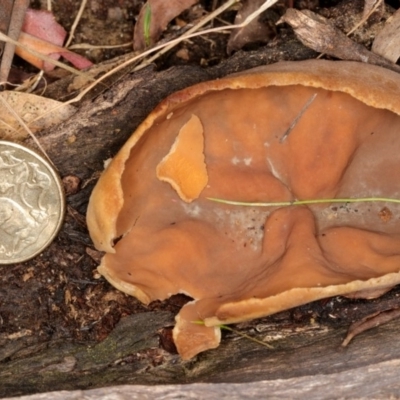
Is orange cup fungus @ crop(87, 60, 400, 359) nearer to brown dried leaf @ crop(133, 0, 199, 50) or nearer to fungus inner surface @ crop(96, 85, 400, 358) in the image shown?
fungus inner surface @ crop(96, 85, 400, 358)

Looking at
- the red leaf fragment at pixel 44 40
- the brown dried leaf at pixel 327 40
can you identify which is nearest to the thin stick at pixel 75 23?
the red leaf fragment at pixel 44 40

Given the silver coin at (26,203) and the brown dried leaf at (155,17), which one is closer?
the silver coin at (26,203)

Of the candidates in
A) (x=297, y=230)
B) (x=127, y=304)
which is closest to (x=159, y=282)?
(x=127, y=304)

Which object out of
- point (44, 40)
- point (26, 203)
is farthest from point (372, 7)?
point (26, 203)

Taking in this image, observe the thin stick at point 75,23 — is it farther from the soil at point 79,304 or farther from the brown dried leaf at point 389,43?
the brown dried leaf at point 389,43

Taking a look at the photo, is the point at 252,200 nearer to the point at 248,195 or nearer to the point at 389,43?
the point at 248,195

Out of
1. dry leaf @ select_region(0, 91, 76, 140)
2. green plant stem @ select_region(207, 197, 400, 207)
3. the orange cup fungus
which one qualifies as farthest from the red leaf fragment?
green plant stem @ select_region(207, 197, 400, 207)
